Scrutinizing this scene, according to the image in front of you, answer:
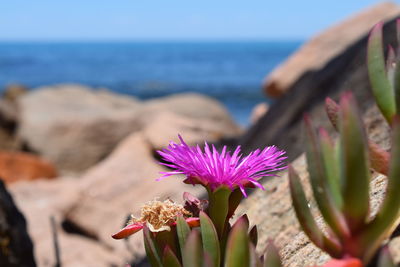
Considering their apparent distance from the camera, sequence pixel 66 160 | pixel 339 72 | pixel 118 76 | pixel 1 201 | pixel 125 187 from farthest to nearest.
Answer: pixel 118 76
pixel 66 160
pixel 125 187
pixel 339 72
pixel 1 201

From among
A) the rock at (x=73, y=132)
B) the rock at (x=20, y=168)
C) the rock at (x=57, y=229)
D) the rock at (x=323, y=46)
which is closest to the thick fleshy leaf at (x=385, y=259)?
the rock at (x=57, y=229)

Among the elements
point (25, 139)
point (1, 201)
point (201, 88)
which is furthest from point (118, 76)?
point (1, 201)

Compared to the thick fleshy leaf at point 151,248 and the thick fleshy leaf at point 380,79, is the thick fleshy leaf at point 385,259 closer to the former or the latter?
the thick fleshy leaf at point 380,79

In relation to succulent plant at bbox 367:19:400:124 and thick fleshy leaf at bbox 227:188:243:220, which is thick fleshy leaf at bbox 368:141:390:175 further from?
thick fleshy leaf at bbox 227:188:243:220

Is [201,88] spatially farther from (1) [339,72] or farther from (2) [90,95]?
(1) [339,72]

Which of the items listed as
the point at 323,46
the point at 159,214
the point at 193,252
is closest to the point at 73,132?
the point at 323,46

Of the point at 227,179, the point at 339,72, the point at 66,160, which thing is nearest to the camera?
the point at 227,179
